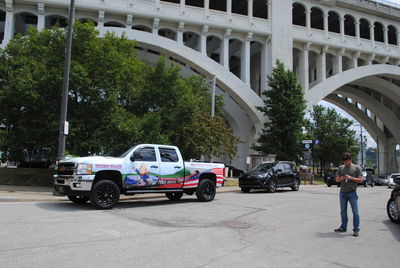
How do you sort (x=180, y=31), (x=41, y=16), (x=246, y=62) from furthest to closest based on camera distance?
(x=246, y=62) < (x=180, y=31) < (x=41, y=16)

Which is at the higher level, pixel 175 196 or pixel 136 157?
pixel 136 157

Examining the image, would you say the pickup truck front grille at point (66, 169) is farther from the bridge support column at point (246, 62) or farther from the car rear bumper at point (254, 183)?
the bridge support column at point (246, 62)

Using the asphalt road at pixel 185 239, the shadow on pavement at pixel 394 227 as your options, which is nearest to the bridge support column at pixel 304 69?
the asphalt road at pixel 185 239

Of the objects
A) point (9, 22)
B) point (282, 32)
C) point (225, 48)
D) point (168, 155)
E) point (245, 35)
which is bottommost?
point (168, 155)

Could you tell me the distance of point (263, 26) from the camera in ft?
117

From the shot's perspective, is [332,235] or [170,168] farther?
[170,168]

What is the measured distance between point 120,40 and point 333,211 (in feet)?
45.4

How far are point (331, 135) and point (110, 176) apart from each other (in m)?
40.0

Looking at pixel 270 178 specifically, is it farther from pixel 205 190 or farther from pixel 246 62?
pixel 246 62

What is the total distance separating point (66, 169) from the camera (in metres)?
10.6

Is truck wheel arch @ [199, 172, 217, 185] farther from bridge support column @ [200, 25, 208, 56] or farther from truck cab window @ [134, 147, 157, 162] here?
bridge support column @ [200, 25, 208, 56]

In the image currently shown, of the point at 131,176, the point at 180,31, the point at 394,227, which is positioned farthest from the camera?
the point at 180,31

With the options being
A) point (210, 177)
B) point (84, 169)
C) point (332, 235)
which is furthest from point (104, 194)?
point (332, 235)

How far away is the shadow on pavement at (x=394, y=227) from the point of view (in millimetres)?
7848
